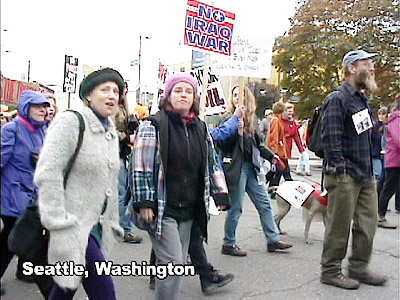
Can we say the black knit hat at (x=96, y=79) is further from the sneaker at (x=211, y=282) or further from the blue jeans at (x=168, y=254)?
the sneaker at (x=211, y=282)

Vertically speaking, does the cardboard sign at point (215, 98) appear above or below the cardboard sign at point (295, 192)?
above

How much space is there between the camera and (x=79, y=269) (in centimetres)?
271

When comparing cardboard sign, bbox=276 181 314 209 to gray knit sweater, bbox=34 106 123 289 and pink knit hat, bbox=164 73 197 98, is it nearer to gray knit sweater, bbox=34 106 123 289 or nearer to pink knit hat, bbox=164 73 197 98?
pink knit hat, bbox=164 73 197 98

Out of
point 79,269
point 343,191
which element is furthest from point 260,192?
point 79,269

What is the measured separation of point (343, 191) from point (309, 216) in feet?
6.17

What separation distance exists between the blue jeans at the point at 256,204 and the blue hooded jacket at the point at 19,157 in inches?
87.6

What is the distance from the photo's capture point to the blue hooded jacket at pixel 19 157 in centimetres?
390

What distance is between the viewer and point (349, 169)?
4.32m

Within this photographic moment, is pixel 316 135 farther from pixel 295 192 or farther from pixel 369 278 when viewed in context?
pixel 295 192

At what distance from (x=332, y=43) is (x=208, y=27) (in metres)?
14.3

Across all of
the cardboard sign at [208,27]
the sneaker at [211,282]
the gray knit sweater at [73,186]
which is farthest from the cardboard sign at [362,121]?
the cardboard sign at [208,27]

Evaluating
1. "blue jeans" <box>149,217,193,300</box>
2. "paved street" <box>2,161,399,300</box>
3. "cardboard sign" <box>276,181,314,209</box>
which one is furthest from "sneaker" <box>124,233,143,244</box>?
"blue jeans" <box>149,217,193,300</box>

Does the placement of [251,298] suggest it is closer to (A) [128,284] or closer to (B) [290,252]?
(A) [128,284]

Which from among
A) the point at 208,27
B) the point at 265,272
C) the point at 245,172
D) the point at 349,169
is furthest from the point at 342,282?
the point at 208,27
